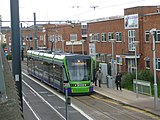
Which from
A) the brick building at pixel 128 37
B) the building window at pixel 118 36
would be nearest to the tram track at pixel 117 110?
the brick building at pixel 128 37

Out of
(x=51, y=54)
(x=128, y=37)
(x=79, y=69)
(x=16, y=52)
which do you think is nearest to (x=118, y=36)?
(x=128, y=37)

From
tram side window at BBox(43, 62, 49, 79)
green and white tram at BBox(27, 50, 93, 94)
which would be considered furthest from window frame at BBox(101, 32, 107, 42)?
green and white tram at BBox(27, 50, 93, 94)

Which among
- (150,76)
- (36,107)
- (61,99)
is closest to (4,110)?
(36,107)

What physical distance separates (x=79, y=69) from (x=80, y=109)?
5.68 metres

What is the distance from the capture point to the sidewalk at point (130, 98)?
892 inches

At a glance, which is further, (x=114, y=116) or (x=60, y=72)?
(x=60, y=72)

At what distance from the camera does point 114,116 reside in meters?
20.5

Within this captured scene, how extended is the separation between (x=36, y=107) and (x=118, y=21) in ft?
78.1

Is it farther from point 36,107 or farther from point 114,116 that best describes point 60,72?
point 114,116

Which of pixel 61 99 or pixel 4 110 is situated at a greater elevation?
pixel 4 110

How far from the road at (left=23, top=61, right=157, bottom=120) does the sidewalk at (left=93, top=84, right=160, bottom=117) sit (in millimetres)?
465

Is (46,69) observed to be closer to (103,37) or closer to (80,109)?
(80,109)

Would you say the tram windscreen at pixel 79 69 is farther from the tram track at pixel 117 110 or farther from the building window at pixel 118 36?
the building window at pixel 118 36

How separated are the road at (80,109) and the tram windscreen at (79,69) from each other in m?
1.49
